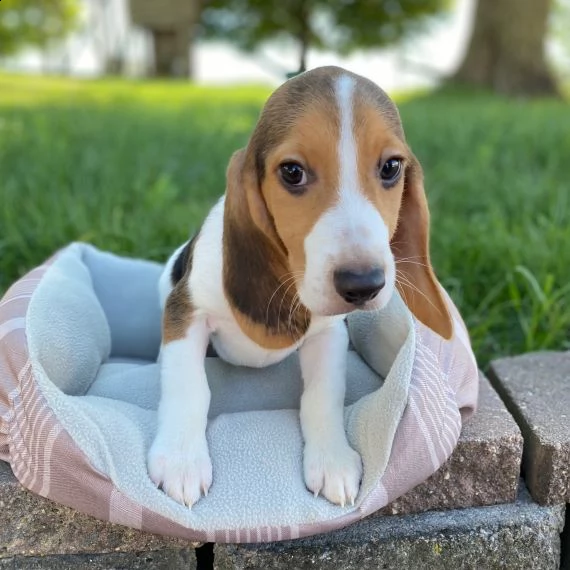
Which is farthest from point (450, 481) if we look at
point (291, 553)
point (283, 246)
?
point (283, 246)

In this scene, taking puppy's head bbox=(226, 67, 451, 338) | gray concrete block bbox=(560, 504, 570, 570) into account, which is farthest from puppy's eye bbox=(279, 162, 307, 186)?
gray concrete block bbox=(560, 504, 570, 570)

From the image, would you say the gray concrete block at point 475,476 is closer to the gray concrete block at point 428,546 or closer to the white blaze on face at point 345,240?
the gray concrete block at point 428,546

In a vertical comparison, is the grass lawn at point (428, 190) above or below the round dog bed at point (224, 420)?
below

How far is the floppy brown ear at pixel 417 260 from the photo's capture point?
2188 millimetres

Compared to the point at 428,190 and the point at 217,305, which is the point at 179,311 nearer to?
the point at 217,305

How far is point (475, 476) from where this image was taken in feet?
7.32

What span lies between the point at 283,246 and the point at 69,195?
Answer: 2.81 meters

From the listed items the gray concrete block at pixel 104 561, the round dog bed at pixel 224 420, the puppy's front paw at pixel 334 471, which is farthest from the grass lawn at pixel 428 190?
the gray concrete block at pixel 104 561

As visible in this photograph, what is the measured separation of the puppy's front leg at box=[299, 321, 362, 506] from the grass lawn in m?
1.03

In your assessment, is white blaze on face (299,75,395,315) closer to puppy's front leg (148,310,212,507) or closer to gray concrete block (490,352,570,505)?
puppy's front leg (148,310,212,507)

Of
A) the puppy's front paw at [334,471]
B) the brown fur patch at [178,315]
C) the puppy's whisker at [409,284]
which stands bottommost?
the puppy's front paw at [334,471]

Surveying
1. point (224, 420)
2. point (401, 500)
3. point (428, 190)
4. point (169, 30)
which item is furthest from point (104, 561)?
point (169, 30)

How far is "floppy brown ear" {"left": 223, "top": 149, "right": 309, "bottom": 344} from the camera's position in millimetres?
2092

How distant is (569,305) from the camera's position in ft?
10.7
